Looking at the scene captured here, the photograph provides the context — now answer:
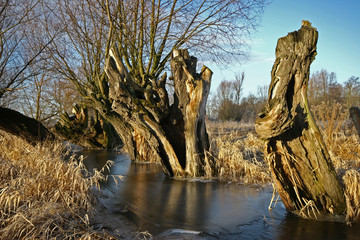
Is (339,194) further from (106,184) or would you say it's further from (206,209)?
(106,184)

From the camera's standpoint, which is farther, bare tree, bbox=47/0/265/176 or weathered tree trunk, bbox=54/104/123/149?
weathered tree trunk, bbox=54/104/123/149

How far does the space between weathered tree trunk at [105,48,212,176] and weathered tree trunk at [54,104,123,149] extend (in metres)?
7.01

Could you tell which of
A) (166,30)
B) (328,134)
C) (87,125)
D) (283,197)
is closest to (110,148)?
(87,125)

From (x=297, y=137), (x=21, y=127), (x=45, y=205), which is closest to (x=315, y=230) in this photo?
(x=297, y=137)

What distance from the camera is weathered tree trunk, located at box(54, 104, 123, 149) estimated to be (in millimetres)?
13281

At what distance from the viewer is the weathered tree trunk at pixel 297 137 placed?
328cm

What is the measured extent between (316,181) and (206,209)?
1.74 meters

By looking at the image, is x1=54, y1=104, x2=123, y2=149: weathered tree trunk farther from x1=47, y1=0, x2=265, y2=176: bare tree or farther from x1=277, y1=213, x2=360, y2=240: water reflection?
x1=277, y1=213, x2=360, y2=240: water reflection

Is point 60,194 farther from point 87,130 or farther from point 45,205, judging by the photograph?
point 87,130

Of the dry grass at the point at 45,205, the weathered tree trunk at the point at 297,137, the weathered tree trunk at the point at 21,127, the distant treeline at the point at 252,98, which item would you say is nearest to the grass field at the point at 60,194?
the dry grass at the point at 45,205

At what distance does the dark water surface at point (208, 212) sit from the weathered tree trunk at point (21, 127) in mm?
3757

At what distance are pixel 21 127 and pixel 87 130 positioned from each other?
5139mm

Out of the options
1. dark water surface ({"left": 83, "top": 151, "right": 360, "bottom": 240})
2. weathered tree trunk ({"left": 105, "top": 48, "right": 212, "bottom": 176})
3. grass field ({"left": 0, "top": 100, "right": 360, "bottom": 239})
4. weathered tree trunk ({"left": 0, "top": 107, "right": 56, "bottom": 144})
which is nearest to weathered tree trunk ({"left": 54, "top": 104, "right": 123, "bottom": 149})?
weathered tree trunk ({"left": 0, "top": 107, "right": 56, "bottom": 144})

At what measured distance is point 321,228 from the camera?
11.8 feet
